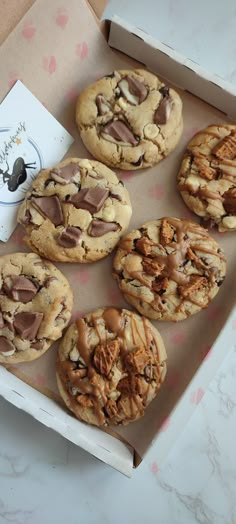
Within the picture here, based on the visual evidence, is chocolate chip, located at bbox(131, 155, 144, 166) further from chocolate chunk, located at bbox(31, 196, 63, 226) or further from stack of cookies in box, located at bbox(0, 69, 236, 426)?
chocolate chunk, located at bbox(31, 196, 63, 226)

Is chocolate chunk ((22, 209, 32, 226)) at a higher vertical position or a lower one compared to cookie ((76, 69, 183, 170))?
lower

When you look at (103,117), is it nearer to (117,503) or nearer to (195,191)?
(195,191)

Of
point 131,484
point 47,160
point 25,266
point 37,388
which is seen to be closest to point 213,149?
point 47,160

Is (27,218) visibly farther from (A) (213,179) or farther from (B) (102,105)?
(A) (213,179)

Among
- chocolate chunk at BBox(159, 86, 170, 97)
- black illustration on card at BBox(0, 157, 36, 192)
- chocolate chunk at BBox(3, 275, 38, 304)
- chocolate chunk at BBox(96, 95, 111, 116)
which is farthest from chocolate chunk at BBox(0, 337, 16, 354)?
chocolate chunk at BBox(159, 86, 170, 97)

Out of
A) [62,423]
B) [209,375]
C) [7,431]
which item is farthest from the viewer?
[7,431]

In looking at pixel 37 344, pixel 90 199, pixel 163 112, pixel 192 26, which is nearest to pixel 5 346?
pixel 37 344

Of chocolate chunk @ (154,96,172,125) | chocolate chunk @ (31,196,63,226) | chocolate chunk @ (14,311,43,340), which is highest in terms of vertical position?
chocolate chunk @ (154,96,172,125)
